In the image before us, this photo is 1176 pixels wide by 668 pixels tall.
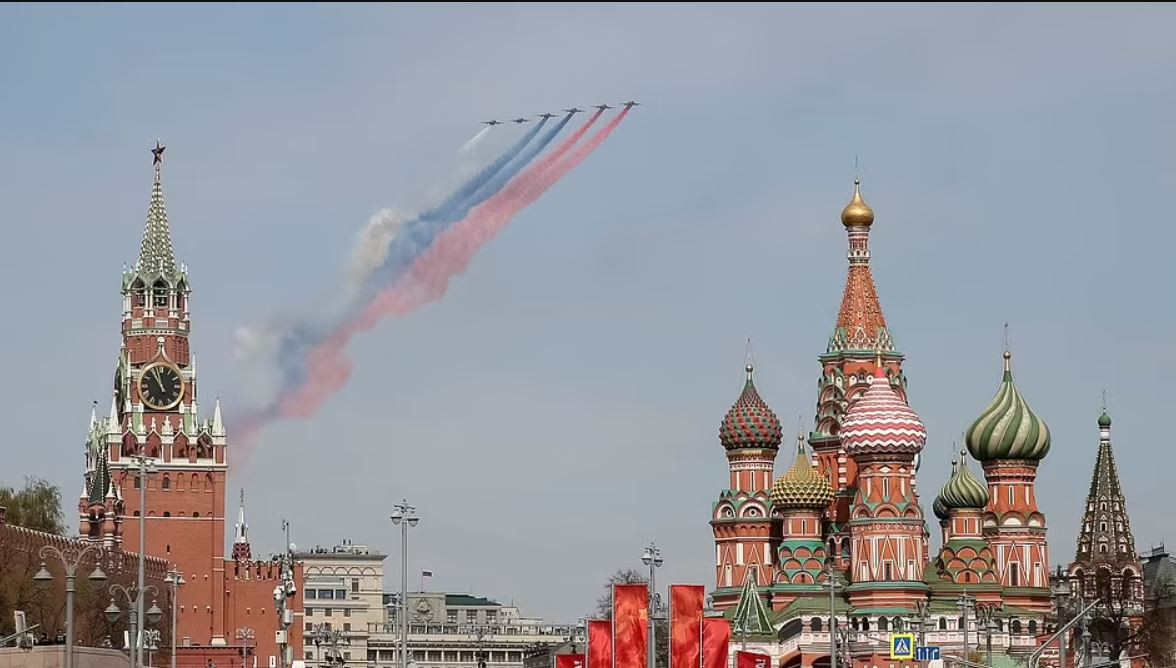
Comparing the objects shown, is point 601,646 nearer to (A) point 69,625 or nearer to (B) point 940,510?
(A) point 69,625

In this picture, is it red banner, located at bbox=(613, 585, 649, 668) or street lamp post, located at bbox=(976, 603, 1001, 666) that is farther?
street lamp post, located at bbox=(976, 603, 1001, 666)

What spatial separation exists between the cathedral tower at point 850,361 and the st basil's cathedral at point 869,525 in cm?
9

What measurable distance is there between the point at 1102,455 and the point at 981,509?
2710 cm

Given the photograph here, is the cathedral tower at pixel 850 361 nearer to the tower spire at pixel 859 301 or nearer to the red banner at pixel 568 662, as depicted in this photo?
the tower spire at pixel 859 301

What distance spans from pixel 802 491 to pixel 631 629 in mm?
76128

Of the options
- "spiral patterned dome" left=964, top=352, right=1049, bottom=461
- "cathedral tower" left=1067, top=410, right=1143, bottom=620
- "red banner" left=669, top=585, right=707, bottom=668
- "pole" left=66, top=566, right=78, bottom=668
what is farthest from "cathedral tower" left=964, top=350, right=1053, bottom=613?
"pole" left=66, top=566, right=78, bottom=668

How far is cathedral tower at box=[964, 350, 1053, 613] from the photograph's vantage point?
6275 inches

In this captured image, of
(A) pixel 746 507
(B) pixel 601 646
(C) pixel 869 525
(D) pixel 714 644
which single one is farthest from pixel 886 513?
(B) pixel 601 646

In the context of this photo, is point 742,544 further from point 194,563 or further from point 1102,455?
point 194,563

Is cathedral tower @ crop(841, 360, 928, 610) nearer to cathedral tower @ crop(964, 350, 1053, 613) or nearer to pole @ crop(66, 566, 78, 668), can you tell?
cathedral tower @ crop(964, 350, 1053, 613)

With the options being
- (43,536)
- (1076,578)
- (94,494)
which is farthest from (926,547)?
(94,494)

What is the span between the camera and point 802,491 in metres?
161

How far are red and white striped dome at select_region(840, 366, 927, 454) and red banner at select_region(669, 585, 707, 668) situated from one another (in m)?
68.4

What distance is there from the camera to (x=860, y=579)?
156m
